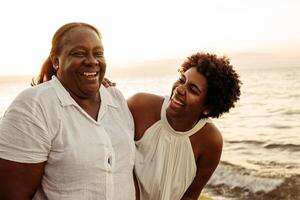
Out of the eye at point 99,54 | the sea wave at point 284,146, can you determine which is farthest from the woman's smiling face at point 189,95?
the sea wave at point 284,146

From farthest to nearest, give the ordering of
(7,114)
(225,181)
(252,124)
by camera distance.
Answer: (252,124)
(225,181)
(7,114)

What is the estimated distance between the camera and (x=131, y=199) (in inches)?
133

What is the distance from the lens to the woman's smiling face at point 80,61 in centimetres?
307

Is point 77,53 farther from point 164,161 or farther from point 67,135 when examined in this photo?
point 164,161

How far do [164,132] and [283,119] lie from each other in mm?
17042

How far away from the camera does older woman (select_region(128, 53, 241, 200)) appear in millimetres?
3979

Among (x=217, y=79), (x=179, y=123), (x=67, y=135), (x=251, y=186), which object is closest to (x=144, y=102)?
(x=179, y=123)

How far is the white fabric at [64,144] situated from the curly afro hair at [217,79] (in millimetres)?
1188

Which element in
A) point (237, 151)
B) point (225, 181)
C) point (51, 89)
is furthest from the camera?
point (237, 151)

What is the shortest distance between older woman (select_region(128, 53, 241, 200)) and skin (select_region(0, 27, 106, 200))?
0.75 m

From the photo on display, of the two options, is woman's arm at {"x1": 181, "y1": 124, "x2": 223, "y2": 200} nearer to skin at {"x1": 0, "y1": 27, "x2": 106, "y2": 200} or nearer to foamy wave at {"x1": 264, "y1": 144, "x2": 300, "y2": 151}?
skin at {"x1": 0, "y1": 27, "x2": 106, "y2": 200}

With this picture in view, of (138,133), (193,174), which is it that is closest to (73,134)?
(138,133)

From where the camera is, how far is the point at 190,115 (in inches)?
161

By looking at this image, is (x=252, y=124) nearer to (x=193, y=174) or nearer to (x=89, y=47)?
(x=193, y=174)
